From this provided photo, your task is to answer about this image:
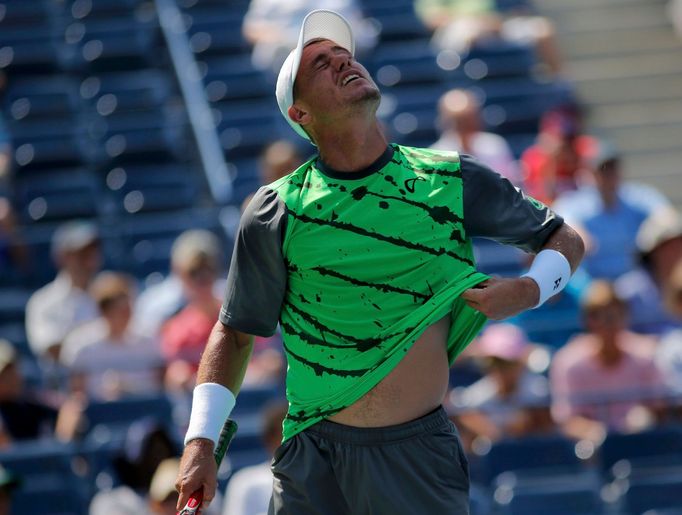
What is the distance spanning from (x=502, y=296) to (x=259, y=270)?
0.63m

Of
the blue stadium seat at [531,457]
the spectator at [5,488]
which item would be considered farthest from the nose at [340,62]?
the blue stadium seat at [531,457]

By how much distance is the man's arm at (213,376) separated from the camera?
130 inches

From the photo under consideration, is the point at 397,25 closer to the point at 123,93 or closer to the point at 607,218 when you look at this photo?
the point at 123,93

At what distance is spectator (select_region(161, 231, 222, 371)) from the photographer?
293 inches

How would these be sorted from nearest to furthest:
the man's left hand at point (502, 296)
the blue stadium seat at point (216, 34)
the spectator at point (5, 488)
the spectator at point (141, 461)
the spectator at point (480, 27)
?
the man's left hand at point (502, 296), the spectator at point (5, 488), the spectator at point (141, 461), the blue stadium seat at point (216, 34), the spectator at point (480, 27)

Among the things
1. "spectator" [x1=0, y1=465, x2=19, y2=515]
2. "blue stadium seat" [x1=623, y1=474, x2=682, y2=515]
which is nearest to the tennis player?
"spectator" [x1=0, y1=465, x2=19, y2=515]

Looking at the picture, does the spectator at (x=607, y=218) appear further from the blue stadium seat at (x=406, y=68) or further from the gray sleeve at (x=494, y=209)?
the gray sleeve at (x=494, y=209)

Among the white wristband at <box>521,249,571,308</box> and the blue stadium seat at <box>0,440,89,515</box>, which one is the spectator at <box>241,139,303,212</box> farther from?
the white wristband at <box>521,249,571,308</box>

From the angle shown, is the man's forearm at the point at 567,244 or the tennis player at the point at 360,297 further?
the man's forearm at the point at 567,244

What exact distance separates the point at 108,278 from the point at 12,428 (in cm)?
100

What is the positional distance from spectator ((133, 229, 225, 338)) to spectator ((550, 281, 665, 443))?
2098 mm

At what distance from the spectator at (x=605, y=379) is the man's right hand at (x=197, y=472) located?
394 cm

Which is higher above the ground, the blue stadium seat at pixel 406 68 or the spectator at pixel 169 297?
the blue stadium seat at pixel 406 68

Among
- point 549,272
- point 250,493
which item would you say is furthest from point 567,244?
point 250,493
